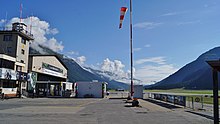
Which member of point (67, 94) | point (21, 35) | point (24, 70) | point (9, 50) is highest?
point (21, 35)

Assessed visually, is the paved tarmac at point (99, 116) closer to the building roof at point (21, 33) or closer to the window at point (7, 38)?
the building roof at point (21, 33)

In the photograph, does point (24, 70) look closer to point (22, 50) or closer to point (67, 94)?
point (22, 50)

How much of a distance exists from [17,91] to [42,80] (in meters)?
13.5

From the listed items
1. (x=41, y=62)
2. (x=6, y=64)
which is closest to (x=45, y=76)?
(x=41, y=62)

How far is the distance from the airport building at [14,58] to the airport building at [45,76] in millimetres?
1930

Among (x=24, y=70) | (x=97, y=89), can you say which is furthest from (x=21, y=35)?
(x=97, y=89)

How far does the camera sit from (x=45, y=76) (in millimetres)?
59375

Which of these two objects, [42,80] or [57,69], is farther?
[57,69]

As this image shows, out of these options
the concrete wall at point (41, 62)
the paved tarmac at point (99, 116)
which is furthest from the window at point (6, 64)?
the paved tarmac at point (99, 116)

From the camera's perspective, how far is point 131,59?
3034 centimetres

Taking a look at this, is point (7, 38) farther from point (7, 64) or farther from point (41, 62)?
point (41, 62)

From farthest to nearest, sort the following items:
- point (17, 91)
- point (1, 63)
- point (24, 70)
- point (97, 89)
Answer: point (97, 89)
point (24, 70)
point (17, 91)
point (1, 63)

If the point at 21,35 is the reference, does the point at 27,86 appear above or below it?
below

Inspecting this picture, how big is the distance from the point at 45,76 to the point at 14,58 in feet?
52.8
